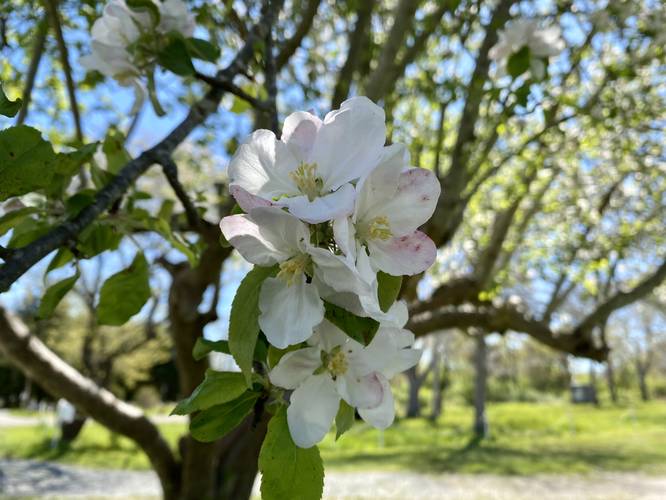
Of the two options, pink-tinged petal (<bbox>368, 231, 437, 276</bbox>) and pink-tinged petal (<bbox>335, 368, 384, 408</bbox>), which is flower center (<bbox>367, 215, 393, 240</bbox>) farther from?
pink-tinged petal (<bbox>335, 368, 384, 408</bbox>)

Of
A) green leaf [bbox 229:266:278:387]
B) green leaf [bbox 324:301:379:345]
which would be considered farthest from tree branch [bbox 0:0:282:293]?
green leaf [bbox 324:301:379:345]

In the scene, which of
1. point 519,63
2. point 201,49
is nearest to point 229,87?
point 201,49

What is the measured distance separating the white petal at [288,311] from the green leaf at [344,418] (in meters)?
0.21

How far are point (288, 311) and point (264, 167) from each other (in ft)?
0.55

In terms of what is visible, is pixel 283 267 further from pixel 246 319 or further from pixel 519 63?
pixel 519 63

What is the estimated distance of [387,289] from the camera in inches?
23.1

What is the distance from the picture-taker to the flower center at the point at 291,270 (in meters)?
0.55

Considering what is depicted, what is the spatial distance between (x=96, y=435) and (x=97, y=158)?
16.6 m

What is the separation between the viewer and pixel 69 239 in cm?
74

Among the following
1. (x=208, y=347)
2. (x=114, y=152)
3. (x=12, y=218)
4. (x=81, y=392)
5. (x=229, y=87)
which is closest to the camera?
(x=208, y=347)

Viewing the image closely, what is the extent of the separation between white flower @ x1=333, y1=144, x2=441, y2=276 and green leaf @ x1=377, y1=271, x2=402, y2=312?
0.7 inches

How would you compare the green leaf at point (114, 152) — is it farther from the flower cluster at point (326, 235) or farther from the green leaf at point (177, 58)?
the flower cluster at point (326, 235)

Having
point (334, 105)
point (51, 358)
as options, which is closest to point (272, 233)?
point (334, 105)

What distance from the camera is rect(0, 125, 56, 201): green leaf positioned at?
0.60m
